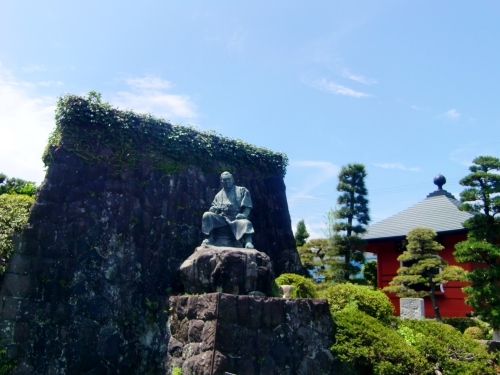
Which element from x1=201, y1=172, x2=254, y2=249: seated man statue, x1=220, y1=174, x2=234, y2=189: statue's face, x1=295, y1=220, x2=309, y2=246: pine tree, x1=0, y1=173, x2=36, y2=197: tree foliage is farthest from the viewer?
x1=295, y1=220, x2=309, y2=246: pine tree

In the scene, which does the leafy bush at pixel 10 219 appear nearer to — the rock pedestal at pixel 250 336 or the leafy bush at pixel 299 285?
the rock pedestal at pixel 250 336

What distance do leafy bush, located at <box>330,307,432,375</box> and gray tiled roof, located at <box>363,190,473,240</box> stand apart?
9013mm

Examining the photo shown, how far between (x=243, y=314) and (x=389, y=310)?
11.4 feet

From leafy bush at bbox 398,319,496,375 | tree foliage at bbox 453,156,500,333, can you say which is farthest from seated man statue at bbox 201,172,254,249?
tree foliage at bbox 453,156,500,333

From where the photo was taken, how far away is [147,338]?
372 inches

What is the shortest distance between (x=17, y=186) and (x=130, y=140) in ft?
10.7

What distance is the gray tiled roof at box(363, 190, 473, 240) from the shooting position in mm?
16773

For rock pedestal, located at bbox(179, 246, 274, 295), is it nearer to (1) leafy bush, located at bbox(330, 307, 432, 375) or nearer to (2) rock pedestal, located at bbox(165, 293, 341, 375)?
(2) rock pedestal, located at bbox(165, 293, 341, 375)

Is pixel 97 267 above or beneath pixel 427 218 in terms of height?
beneath

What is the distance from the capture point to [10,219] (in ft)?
28.8

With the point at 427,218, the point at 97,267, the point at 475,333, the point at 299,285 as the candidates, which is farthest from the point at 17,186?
the point at 427,218

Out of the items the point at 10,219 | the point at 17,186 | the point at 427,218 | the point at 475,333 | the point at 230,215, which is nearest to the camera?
the point at 10,219

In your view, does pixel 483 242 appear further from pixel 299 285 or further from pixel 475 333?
pixel 299 285

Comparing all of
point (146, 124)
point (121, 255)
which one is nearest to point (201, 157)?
point (146, 124)
